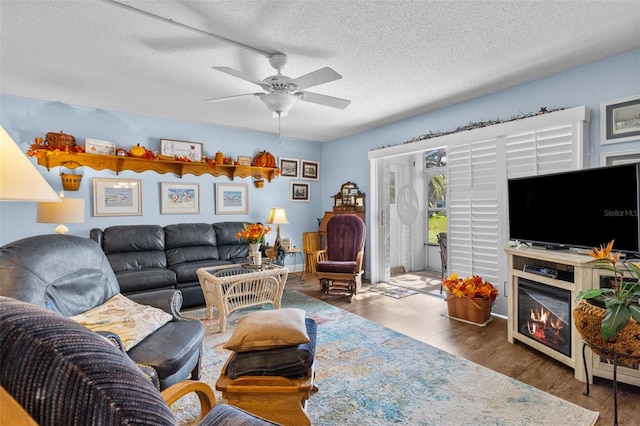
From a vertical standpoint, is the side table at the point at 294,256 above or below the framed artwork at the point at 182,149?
below

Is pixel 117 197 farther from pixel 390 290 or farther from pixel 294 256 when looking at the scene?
pixel 390 290

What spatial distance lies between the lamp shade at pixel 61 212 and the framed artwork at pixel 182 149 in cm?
152

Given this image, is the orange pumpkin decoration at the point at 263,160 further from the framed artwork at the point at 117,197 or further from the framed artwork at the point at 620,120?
the framed artwork at the point at 620,120

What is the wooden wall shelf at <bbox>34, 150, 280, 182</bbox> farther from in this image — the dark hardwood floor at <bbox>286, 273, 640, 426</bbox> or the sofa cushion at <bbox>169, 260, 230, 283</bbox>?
the dark hardwood floor at <bbox>286, 273, 640, 426</bbox>

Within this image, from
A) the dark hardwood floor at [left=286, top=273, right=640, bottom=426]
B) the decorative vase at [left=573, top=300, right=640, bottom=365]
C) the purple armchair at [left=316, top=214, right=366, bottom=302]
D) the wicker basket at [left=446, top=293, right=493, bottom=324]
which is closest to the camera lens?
the decorative vase at [left=573, top=300, right=640, bottom=365]

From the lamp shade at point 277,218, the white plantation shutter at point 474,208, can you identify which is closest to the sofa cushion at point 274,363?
the white plantation shutter at point 474,208

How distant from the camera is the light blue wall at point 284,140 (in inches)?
110

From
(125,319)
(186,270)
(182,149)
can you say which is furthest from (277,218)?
(125,319)

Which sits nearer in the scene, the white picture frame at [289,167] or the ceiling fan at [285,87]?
the ceiling fan at [285,87]

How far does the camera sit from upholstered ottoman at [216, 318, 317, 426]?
1.58 metres

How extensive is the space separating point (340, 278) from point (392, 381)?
2.02 m

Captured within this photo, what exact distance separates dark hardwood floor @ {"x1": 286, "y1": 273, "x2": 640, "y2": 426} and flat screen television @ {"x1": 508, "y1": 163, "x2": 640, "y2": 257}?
3.17 ft

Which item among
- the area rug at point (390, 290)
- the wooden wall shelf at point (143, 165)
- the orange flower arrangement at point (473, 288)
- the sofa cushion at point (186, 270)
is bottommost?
the area rug at point (390, 290)

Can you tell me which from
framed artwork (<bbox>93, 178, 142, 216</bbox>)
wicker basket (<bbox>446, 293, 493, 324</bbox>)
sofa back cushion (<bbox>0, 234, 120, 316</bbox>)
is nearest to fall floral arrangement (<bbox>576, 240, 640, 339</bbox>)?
wicker basket (<bbox>446, 293, 493, 324</bbox>)
